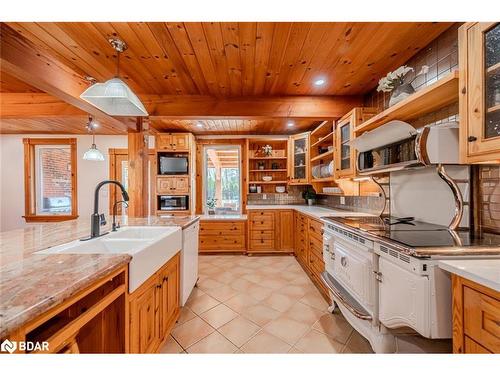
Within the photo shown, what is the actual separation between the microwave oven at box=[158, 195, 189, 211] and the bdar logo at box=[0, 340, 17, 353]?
11.9ft

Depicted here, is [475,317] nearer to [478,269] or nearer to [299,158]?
[478,269]

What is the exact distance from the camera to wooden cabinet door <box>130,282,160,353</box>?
1.21 m

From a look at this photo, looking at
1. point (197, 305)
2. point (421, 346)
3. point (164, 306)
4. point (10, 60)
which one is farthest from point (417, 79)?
point (10, 60)

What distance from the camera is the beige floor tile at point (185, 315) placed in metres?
2.03

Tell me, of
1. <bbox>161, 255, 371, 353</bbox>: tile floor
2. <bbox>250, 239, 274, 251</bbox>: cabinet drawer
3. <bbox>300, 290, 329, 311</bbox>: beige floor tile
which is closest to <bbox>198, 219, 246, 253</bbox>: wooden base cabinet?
<bbox>250, 239, 274, 251</bbox>: cabinet drawer

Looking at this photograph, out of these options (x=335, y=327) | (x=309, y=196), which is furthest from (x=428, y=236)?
(x=309, y=196)

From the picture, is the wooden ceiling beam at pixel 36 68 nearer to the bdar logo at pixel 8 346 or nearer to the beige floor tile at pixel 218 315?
the bdar logo at pixel 8 346

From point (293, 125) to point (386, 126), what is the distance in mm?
2619

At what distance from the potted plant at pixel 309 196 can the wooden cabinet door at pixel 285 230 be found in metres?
0.60

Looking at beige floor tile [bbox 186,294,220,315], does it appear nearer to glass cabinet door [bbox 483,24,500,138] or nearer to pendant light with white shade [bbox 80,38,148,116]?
pendant light with white shade [bbox 80,38,148,116]

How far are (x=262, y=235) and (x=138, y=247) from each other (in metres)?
2.92

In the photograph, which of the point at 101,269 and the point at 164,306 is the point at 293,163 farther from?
the point at 101,269

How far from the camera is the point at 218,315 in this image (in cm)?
211

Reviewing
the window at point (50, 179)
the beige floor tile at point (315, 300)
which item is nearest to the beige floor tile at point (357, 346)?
the beige floor tile at point (315, 300)
